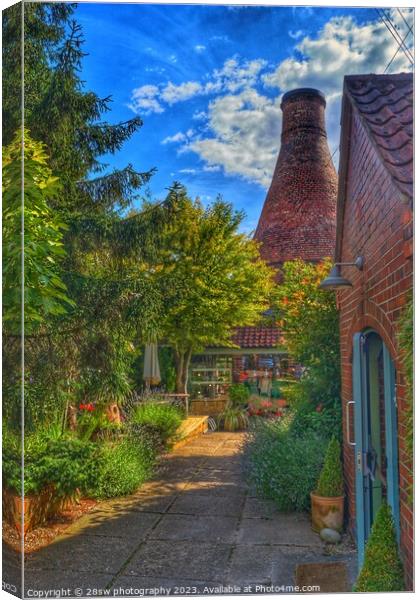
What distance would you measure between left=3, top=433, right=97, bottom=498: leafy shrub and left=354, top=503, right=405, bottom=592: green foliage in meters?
2.77

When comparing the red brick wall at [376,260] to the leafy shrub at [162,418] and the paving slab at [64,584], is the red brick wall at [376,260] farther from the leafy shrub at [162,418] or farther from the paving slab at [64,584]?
the leafy shrub at [162,418]

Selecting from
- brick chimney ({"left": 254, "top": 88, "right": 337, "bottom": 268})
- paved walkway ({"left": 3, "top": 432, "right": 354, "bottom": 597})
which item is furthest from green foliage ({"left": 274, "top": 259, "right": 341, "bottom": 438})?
paved walkway ({"left": 3, "top": 432, "right": 354, "bottom": 597})

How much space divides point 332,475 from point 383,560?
70.8 inches

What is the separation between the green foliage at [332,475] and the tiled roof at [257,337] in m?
1.50

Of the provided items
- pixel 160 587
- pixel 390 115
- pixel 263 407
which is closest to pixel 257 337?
pixel 263 407

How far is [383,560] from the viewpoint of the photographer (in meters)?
3.14

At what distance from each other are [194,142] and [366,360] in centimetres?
228

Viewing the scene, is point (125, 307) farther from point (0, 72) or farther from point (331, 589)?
point (331, 589)

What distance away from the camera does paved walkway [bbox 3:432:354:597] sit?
12.0 ft

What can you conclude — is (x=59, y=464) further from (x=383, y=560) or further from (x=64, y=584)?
(x=383, y=560)

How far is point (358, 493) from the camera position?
4246 millimetres

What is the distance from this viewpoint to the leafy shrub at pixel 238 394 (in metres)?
7.16

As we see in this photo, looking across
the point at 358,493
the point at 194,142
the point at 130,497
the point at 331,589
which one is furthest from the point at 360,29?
the point at 130,497

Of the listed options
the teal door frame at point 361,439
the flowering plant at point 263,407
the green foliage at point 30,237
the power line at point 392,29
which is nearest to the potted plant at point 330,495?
the teal door frame at point 361,439
